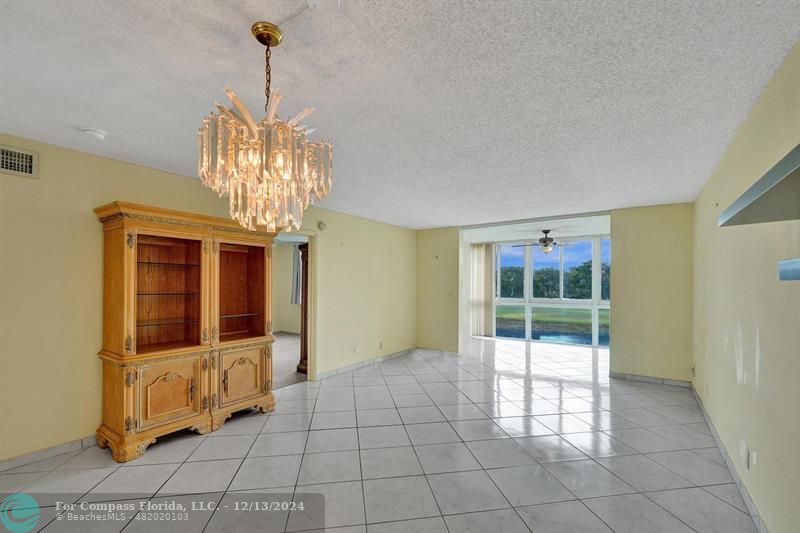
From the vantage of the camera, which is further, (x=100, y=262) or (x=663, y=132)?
(x=100, y=262)

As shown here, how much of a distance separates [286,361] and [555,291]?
6320mm

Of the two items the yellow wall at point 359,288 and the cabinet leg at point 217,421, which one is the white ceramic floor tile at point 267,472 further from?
the yellow wall at point 359,288

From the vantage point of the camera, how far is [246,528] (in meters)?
1.97

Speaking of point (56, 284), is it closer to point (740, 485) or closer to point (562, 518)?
point (562, 518)

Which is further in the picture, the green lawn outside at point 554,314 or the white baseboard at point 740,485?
the green lawn outside at point 554,314

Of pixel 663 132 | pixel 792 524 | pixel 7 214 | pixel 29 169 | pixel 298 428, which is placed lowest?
pixel 298 428

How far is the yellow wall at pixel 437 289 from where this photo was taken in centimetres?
667

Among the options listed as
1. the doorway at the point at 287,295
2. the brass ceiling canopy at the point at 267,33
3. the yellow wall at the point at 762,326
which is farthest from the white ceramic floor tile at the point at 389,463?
the doorway at the point at 287,295

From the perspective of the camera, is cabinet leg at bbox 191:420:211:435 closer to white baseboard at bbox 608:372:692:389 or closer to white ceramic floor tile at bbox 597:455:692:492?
white ceramic floor tile at bbox 597:455:692:492

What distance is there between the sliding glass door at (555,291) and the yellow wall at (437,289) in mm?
2621

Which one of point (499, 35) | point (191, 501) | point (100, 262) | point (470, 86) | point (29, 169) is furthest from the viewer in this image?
point (100, 262)

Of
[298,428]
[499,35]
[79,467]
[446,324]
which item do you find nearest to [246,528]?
[298,428]

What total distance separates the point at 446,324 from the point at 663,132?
486cm

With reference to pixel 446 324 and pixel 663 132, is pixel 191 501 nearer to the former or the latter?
pixel 663 132
